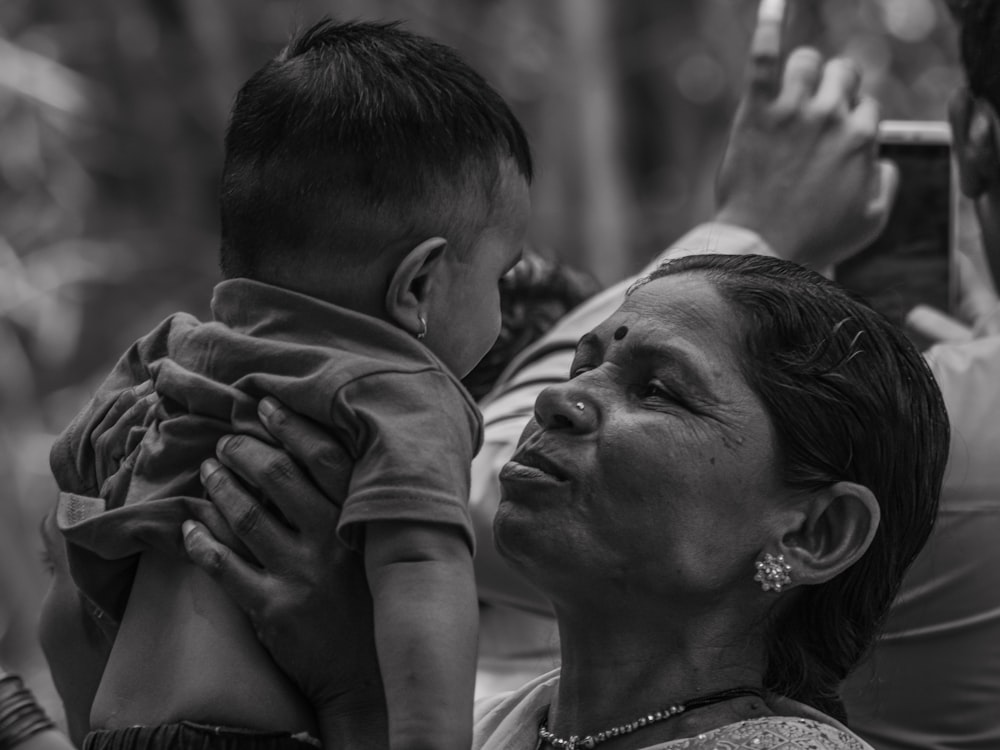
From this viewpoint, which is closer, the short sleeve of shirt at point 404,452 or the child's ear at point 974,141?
the short sleeve of shirt at point 404,452

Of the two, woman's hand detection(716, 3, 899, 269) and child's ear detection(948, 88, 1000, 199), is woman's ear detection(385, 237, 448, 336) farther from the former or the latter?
child's ear detection(948, 88, 1000, 199)

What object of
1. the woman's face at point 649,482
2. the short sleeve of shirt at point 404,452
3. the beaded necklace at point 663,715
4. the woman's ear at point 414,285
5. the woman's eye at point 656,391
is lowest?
the beaded necklace at point 663,715

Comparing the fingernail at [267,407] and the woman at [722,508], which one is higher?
the fingernail at [267,407]

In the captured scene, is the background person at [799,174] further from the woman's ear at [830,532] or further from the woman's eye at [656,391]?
the woman's ear at [830,532]

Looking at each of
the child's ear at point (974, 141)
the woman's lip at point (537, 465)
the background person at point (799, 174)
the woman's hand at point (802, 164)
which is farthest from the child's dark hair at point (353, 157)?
the child's ear at point (974, 141)

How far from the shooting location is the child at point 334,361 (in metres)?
Result: 1.76

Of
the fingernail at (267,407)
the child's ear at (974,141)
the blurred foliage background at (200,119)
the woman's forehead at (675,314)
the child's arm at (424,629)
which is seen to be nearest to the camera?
the child's arm at (424,629)

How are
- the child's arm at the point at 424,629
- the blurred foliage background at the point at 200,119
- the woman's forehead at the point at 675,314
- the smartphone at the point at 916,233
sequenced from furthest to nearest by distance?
1. the blurred foliage background at the point at 200,119
2. the smartphone at the point at 916,233
3. the woman's forehead at the point at 675,314
4. the child's arm at the point at 424,629

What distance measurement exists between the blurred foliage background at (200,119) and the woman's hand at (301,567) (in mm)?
7207

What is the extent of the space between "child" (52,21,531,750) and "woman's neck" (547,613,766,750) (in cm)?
36

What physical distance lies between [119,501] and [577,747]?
0.65 metres

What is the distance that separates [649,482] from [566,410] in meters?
0.14

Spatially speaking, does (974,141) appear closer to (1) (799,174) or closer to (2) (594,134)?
(1) (799,174)

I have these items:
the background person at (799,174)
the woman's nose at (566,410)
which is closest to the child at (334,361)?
the woman's nose at (566,410)
